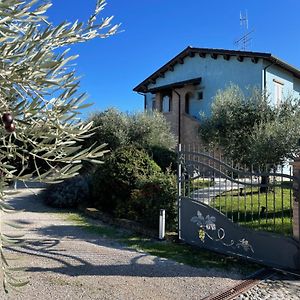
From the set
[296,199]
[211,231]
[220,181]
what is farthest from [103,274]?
[220,181]

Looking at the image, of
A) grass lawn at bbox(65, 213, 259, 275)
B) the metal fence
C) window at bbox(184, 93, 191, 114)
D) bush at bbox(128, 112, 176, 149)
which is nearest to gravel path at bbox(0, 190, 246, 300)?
grass lawn at bbox(65, 213, 259, 275)

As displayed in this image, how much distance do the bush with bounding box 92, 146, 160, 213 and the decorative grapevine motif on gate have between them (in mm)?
3470

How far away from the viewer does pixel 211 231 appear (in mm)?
7625

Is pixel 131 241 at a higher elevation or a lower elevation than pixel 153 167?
lower

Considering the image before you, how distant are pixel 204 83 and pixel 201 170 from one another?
1926 cm

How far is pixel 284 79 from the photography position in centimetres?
2520

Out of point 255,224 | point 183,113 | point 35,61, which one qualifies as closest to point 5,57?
point 35,61

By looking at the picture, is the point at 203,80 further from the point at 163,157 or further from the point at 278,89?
the point at 163,157

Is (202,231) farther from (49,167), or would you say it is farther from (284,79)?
(284,79)

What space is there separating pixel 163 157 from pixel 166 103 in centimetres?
1062

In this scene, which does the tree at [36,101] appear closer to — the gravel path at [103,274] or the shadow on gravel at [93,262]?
the gravel path at [103,274]

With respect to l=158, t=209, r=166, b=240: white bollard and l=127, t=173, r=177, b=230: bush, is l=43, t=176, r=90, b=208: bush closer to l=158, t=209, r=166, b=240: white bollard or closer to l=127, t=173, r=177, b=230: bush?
l=127, t=173, r=177, b=230: bush

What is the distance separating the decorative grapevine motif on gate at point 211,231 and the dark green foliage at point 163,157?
9.94m

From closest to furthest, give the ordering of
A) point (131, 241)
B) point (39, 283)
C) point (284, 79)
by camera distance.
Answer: point (39, 283)
point (131, 241)
point (284, 79)
